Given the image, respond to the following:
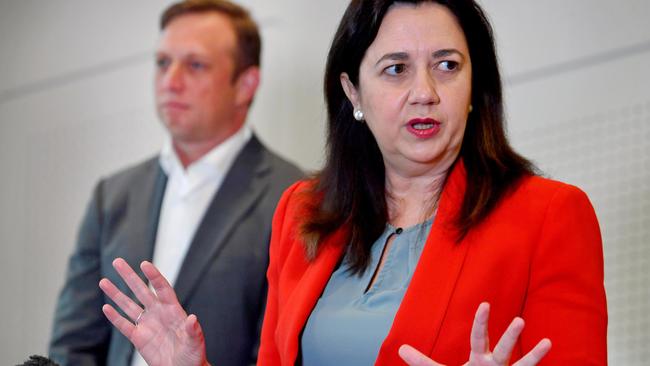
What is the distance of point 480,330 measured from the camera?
1730 mm

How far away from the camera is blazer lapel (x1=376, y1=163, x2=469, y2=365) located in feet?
6.65

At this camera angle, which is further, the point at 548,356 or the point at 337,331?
the point at 337,331

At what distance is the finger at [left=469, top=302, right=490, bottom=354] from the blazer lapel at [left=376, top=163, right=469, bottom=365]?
281mm

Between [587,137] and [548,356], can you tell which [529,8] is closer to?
[587,137]

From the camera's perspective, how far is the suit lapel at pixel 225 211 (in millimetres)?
3502

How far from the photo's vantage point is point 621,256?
11.0ft

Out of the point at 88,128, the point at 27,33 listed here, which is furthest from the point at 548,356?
the point at 27,33

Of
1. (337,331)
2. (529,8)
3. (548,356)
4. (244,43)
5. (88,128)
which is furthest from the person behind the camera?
(88,128)

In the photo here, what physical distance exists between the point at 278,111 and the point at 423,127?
7.81 ft

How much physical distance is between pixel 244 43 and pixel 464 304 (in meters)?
2.26

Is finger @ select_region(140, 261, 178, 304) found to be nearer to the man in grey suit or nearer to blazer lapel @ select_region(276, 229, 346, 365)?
blazer lapel @ select_region(276, 229, 346, 365)

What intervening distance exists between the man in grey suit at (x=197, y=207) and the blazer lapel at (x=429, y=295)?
1.37 metres

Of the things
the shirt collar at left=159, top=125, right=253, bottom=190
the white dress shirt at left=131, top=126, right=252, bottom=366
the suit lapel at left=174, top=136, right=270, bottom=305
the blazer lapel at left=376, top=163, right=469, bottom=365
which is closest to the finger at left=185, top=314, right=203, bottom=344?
the blazer lapel at left=376, top=163, right=469, bottom=365

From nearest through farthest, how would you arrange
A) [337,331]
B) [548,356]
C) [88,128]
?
[548,356] < [337,331] < [88,128]
